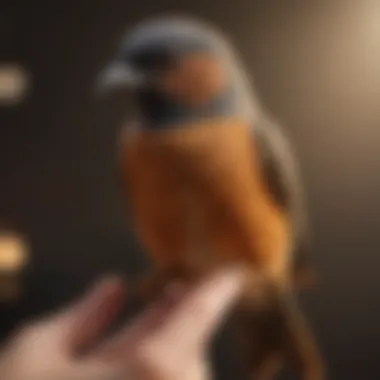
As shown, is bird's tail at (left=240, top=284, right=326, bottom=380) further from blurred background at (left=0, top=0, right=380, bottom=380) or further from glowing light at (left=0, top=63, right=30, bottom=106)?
glowing light at (left=0, top=63, right=30, bottom=106)

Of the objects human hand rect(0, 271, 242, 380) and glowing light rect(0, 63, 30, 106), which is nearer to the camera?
human hand rect(0, 271, 242, 380)

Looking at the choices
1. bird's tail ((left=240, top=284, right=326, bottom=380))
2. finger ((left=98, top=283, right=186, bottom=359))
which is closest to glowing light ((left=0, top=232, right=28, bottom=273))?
finger ((left=98, top=283, right=186, bottom=359))

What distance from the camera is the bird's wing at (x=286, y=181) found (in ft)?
3.42

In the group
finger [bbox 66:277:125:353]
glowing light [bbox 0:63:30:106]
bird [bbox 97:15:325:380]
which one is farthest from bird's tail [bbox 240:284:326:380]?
glowing light [bbox 0:63:30:106]

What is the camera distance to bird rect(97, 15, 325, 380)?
104cm

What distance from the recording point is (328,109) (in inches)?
41.8

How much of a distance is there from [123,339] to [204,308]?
11 cm

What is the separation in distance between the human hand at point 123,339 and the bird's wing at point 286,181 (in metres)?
0.09

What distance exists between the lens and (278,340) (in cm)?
105

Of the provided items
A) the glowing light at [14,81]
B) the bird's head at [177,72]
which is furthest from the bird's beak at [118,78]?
the glowing light at [14,81]

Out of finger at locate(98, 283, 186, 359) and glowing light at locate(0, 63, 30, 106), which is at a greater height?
glowing light at locate(0, 63, 30, 106)

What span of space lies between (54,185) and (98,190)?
0.06m

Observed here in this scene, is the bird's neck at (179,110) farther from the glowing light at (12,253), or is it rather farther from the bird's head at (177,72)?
the glowing light at (12,253)

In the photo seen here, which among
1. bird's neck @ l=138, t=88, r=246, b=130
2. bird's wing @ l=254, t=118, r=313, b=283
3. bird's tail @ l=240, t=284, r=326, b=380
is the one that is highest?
bird's neck @ l=138, t=88, r=246, b=130
